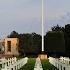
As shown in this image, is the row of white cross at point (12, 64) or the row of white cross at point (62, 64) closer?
the row of white cross at point (12, 64)

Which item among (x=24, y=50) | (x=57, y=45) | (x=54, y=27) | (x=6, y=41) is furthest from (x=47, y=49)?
(x=54, y=27)

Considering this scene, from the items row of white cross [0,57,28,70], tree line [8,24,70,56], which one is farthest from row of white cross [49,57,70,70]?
tree line [8,24,70,56]

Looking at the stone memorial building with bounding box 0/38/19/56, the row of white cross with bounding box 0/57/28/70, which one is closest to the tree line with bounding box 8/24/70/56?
the stone memorial building with bounding box 0/38/19/56

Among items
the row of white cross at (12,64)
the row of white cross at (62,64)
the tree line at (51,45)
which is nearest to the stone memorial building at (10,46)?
the tree line at (51,45)

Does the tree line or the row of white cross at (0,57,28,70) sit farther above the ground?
the tree line

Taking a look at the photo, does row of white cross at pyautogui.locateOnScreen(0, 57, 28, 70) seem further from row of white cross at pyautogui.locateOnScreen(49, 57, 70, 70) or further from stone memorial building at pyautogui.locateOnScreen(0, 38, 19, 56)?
stone memorial building at pyautogui.locateOnScreen(0, 38, 19, 56)

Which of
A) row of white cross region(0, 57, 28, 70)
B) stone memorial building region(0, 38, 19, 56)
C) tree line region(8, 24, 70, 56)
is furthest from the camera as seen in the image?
stone memorial building region(0, 38, 19, 56)

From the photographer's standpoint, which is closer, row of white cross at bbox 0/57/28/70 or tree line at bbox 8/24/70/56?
row of white cross at bbox 0/57/28/70

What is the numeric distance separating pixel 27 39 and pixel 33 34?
865cm

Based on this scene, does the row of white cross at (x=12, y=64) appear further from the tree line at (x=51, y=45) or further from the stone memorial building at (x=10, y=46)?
the stone memorial building at (x=10, y=46)

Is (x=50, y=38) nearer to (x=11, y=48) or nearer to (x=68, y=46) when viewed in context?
(x=68, y=46)

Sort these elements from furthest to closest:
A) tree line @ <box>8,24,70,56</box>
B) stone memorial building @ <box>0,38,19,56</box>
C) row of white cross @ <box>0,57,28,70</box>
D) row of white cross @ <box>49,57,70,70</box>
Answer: stone memorial building @ <box>0,38,19,56</box> → tree line @ <box>8,24,70,56</box> → row of white cross @ <box>49,57,70,70</box> → row of white cross @ <box>0,57,28,70</box>

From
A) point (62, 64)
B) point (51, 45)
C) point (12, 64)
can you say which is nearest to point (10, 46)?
point (51, 45)

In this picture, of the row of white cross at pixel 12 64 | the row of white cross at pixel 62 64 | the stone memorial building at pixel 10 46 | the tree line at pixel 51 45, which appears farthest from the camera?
the stone memorial building at pixel 10 46
